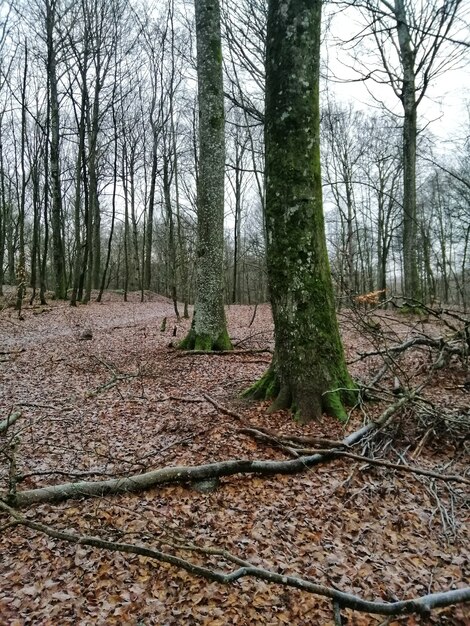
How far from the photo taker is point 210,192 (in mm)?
7969

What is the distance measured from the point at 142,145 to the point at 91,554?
89.3ft

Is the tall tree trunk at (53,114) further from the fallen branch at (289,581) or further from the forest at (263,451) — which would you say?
the fallen branch at (289,581)

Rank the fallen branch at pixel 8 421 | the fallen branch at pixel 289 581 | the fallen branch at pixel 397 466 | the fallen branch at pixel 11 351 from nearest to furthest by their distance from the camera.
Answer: the fallen branch at pixel 289 581
the fallen branch at pixel 397 466
the fallen branch at pixel 8 421
the fallen branch at pixel 11 351

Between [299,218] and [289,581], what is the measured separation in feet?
11.3

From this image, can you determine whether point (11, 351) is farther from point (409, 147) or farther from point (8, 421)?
point (409, 147)

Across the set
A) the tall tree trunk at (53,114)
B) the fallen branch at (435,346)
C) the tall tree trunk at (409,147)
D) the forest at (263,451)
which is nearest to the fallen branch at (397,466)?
the forest at (263,451)

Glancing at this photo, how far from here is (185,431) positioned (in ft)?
14.5

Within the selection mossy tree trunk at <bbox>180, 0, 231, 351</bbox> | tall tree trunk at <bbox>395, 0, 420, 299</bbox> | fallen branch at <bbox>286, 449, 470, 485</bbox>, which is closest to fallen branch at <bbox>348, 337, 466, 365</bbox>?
fallen branch at <bbox>286, 449, 470, 485</bbox>

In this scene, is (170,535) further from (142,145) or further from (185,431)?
(142,145)

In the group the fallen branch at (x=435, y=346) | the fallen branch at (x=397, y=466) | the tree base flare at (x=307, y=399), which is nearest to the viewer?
the fallen branch at (x=397, y=466)

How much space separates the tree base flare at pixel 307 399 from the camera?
434cm

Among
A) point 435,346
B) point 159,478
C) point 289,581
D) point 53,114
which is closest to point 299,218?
point 435,346

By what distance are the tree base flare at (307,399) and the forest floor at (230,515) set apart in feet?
0.41

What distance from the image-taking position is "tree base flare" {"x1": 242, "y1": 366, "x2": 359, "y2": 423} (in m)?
4.34
